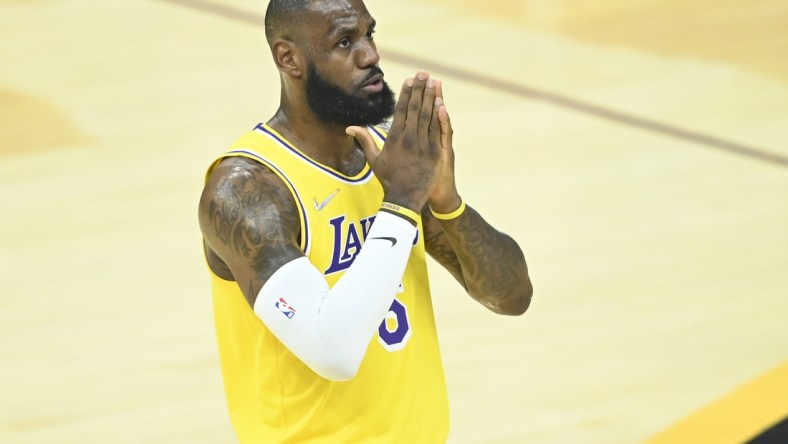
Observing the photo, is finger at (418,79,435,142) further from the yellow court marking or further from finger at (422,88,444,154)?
the yellow court marking

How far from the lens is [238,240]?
281 cm

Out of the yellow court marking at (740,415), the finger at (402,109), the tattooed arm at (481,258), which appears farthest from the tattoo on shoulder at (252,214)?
the yellow court marking at (740,415)

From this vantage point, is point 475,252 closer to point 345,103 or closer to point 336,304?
point 345,103

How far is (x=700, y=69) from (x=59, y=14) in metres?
3.83

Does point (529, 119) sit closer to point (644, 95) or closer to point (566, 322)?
point (644, 95)

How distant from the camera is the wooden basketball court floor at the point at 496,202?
516 cm

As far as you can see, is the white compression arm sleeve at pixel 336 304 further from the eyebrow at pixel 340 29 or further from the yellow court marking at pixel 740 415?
the yellow court marking at pixel 740 415

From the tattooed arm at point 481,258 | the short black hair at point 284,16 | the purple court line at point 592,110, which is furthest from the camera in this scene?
the purple court line at point 592,110

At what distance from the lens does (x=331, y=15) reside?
2979 millimetres

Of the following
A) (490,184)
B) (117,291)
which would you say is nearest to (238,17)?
(490,184)

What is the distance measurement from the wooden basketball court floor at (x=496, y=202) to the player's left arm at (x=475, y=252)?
1.43 metres

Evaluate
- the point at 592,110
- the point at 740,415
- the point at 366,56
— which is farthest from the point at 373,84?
the point at 592,110

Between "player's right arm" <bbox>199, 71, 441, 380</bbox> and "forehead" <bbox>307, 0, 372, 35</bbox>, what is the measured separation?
0.84 ft

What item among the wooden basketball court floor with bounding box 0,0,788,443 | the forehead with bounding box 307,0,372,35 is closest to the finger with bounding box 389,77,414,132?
the forehead with bounding box 307,0,372,35
